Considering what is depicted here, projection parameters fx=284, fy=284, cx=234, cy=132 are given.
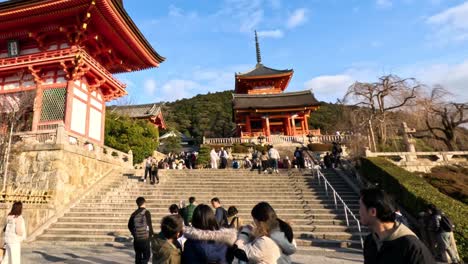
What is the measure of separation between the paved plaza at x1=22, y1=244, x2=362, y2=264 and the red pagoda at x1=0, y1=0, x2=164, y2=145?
7.18 m

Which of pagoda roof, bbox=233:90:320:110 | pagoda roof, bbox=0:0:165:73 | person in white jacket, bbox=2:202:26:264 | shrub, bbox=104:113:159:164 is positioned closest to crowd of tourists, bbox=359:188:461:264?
person in white jacket, bbox=2:202:26:264

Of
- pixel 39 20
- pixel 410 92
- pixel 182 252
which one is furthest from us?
pixel 410 92

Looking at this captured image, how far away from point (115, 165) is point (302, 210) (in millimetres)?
10737

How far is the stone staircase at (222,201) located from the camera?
345 inches

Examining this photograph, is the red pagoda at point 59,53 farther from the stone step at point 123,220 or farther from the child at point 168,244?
the child at point 168,244

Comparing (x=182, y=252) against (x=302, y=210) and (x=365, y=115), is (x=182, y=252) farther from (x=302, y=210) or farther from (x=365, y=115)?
(x=365, y=115)

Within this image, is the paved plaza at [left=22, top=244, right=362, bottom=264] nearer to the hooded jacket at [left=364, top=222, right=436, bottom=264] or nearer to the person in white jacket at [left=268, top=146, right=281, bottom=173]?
the hooded jacket at [left=364, top=222, right=436, bottom=264]

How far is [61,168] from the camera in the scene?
11.6 metres

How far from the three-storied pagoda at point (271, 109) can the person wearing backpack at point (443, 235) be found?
976 inches

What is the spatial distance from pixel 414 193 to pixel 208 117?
197 feet

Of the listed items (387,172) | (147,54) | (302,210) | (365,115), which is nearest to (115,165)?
(147,54)

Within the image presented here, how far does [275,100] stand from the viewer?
114 ft

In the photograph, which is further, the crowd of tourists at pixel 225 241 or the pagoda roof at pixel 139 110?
the pagoda roof at pixel 139 110

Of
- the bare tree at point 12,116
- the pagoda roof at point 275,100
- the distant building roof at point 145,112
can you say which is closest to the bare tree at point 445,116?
the pagoda roof at point 275,100
